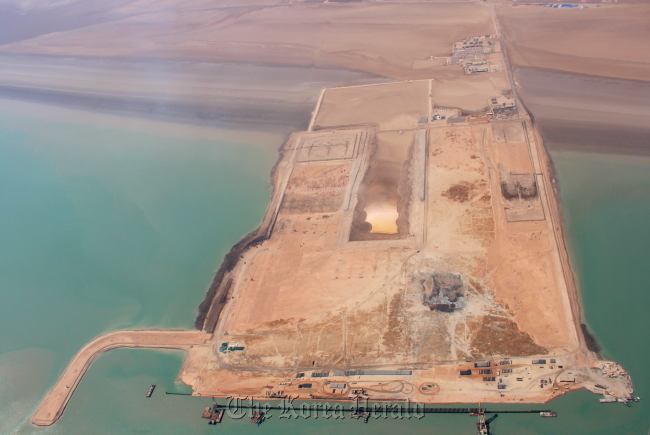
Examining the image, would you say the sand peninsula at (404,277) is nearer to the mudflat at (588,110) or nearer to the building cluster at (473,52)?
the mudflat at (588,110)

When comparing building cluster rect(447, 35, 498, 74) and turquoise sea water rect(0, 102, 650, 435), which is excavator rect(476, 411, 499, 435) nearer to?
turquoise sea water rect(0, 102, 650, 435)

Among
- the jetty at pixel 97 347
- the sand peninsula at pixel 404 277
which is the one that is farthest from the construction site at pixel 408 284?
the jetty at pixel 97 347

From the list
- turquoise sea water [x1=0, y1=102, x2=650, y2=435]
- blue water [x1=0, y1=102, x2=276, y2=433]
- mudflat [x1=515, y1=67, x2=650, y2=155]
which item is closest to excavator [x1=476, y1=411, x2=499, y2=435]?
turquoise sea water [x1=0, y1=102, x2=650, y2=435]

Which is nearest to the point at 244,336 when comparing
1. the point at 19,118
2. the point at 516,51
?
the point at 516,51

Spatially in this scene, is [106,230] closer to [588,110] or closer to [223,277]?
[223,277]

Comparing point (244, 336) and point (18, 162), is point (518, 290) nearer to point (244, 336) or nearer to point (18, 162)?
point (244, 336)
